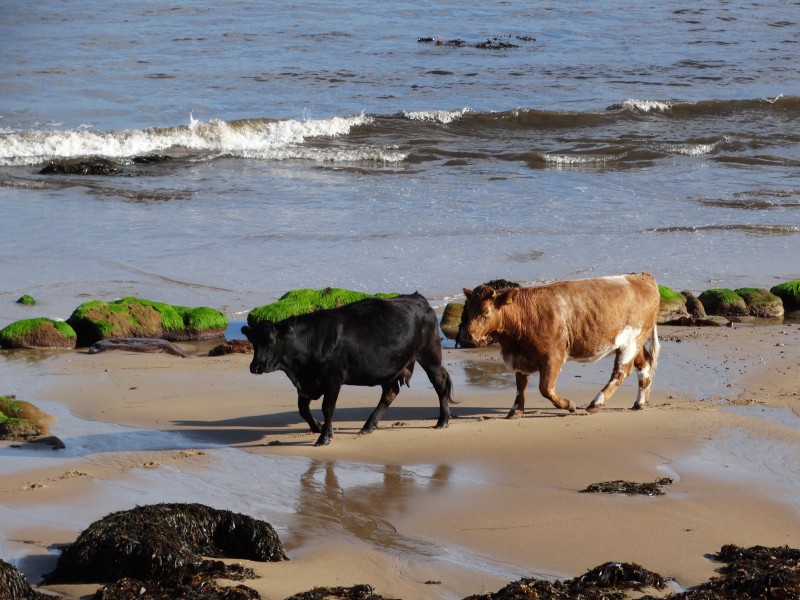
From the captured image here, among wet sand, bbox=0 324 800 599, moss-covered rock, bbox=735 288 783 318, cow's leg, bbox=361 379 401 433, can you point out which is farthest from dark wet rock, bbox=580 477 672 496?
moss-covered rock, bbox=735 288 783 318

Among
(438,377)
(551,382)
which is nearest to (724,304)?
(551,382)

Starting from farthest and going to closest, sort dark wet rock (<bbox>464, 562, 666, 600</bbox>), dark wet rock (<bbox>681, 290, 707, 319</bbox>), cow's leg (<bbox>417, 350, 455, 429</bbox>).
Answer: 1. dark wet rock (<bbox>681, 290, 707, 319</bbox>)
2. cow's leg (<bbox>417, 350, 455, 429</bbox>)
3. dark wet rock (<bbox>464, 562, 666, 600</bbox>)

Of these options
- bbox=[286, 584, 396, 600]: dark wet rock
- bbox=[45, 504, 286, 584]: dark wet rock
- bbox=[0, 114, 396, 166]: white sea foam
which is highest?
bbox=[0, 114, 396, 166]: white sea foam

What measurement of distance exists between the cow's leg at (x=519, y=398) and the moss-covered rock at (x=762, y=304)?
5.35 metres

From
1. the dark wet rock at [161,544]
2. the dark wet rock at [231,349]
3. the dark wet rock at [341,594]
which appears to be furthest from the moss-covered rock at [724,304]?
the dark wet rock at [341,594]

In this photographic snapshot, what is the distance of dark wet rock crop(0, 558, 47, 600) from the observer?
6.08 meters

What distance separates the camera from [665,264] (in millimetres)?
17359

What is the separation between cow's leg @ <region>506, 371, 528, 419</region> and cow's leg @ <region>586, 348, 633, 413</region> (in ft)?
2.02

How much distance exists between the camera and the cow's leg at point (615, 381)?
1062cm

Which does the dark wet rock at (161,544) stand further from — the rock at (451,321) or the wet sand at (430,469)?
the rock at (451,321)

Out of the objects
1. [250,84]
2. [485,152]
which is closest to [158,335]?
[485,152]

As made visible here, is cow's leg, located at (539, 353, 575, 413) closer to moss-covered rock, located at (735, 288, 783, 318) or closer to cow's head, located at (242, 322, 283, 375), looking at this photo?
cow's head, located at (242, 322, 283, 375)

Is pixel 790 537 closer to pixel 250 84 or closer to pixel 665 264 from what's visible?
pixel 665 264

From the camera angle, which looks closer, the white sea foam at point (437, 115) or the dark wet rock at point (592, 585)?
the dark wet rock at point (592, 585)
